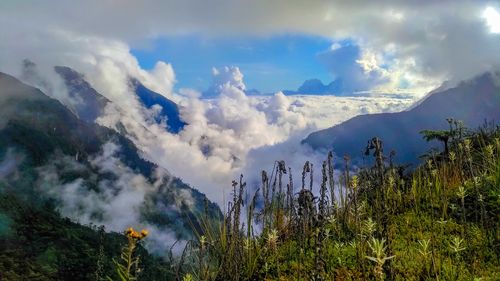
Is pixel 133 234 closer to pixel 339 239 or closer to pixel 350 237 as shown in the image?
pixel 339 239

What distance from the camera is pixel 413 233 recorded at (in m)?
9.58

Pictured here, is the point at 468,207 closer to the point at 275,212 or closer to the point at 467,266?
the point at 467,266

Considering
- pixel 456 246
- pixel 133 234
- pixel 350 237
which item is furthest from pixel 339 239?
pixel 133 234

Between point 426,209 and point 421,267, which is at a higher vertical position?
point 426,209

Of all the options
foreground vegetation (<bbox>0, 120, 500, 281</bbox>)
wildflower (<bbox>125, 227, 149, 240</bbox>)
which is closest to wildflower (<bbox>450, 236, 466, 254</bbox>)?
foreground vegetation (<bbox>0, 120, 500, 281</bbox>)

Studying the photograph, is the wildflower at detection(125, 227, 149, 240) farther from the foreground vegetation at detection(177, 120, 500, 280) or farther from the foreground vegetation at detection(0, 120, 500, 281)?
the foreground vegetation at detection(177, 120, 500, 280)

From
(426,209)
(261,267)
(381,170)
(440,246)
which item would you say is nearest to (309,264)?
(261,267)

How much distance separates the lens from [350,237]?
32.2 ft

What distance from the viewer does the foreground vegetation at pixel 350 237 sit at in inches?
258

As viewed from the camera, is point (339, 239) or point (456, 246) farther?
point (339, 239)

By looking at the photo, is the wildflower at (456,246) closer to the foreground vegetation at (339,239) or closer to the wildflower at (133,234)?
the foreground vegetation at (339,239)

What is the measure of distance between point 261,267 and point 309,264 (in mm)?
884

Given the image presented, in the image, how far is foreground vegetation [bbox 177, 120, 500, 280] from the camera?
655 cm

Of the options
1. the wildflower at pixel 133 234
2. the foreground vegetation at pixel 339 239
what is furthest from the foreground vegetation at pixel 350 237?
the wildflower at pixel 133 234
